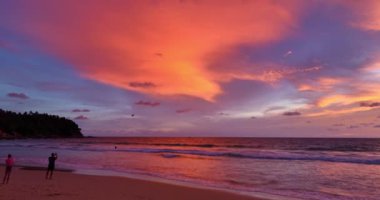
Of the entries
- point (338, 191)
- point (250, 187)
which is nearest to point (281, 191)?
point (250, 187)

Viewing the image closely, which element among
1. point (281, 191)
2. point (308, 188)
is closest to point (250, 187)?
point (281, 191)

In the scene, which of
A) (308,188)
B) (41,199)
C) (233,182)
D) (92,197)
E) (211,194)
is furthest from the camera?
(233,182)

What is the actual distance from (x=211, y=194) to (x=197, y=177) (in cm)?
770

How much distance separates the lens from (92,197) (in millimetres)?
15789

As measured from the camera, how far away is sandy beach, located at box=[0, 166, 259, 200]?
51.9 feet

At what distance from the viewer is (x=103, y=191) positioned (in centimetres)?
1777

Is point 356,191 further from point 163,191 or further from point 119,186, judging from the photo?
point 119,186

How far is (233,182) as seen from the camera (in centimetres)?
2281

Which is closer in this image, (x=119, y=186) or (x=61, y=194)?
(x=61, y=194)

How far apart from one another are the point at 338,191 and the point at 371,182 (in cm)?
495

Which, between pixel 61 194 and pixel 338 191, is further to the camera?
pixel 338 191

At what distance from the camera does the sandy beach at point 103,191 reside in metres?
15.8

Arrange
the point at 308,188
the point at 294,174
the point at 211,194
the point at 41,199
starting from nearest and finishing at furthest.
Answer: the point at 41,199 → the point at 211,194 → the point at 308,188 → the point at 294,174

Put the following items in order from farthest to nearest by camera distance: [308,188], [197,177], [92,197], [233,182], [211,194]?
[197,177], [233,182], [308,188], [211,194], [92,197]
